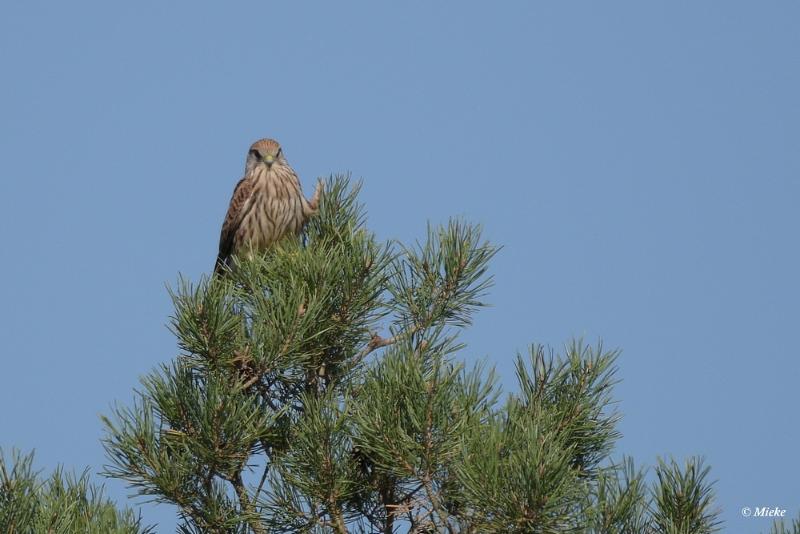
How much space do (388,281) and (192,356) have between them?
3.32 ft

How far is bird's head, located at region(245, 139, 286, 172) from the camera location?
881 cm

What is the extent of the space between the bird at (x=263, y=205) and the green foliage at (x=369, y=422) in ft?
8.75

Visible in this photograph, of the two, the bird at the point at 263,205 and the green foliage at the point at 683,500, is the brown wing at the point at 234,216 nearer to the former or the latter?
the bird at the point at 263,205

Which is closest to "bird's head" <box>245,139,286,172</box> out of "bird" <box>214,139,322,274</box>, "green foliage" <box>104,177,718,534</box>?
"bird" <box>214,139,322,274</box>

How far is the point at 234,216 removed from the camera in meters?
8.53

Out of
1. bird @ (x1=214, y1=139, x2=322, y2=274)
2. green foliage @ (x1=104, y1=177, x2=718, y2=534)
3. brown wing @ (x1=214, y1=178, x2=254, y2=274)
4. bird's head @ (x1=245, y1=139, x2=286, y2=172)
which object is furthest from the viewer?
bird's head @ (x1=245, y1=139, x2=286, y2=172)

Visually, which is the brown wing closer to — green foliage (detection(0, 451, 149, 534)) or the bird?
the bird

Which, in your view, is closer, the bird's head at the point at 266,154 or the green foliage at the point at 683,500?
the green foliage at the point at 683,500

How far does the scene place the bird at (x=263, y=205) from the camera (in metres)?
8.02

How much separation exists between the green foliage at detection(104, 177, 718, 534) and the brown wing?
10.8 feet

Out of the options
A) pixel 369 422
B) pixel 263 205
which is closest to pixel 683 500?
pixel 369 422

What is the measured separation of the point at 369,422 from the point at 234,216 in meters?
4.47

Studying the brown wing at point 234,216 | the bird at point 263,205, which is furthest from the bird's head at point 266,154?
the brown wing at point 234,216

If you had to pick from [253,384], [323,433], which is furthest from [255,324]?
[323,433]
